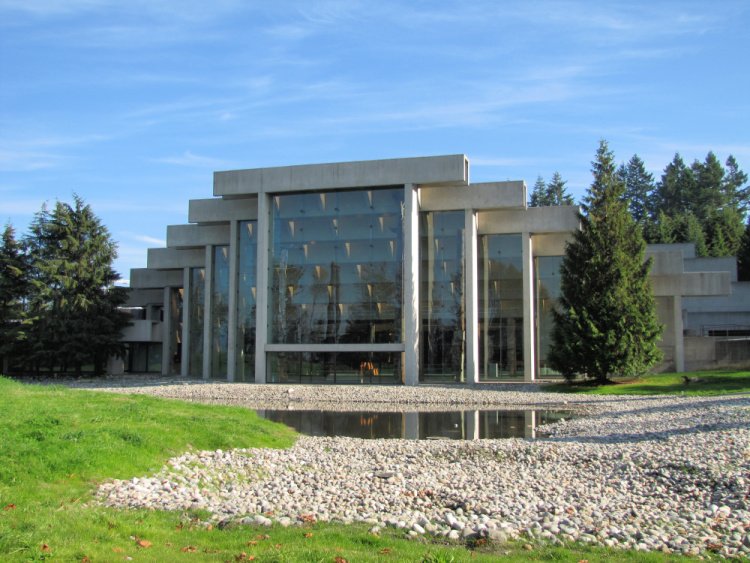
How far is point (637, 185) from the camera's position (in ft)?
336

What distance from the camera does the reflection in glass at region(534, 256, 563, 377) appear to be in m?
44.2

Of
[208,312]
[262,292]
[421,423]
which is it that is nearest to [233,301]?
[262,292]

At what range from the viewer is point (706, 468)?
12578mm

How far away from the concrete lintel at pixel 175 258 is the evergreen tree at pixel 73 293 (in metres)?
3.97

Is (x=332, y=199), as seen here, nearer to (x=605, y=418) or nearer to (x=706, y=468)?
(x=605, y=418)

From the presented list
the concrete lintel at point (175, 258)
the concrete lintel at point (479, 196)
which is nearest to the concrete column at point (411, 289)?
the concrete lintel at point (479, 196)

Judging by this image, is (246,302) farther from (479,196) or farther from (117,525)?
(117,525)

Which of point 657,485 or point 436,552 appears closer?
point 436,552

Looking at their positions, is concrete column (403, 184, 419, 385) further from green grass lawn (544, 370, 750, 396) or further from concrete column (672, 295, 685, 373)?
concrete column (672, 295, 685, 373)

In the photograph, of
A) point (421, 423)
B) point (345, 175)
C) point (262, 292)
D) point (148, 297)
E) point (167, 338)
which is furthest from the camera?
point (148, 297)

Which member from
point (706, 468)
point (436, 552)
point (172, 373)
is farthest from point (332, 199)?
point (436, 552)

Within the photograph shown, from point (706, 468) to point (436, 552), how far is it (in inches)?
292

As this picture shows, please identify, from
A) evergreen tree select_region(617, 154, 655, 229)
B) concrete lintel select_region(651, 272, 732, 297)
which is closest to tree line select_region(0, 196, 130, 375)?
concrete lintel select_region(651, 272, 732, 297)

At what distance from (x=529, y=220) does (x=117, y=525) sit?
37.9m
